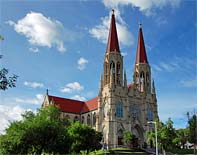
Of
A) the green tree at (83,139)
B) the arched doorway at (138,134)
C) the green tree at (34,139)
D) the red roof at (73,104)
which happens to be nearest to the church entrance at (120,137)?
the arched doorway at (138,134)

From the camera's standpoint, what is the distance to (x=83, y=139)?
152ft

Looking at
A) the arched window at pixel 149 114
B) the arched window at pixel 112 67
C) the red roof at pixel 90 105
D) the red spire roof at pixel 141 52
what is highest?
the red spire roof at pixel 141 52

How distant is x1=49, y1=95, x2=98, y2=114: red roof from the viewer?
78312 mm

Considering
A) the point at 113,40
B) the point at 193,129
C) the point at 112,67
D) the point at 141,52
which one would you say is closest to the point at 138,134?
the point at 193,129

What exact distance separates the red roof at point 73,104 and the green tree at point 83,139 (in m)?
27.7

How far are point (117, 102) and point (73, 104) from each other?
1980cm

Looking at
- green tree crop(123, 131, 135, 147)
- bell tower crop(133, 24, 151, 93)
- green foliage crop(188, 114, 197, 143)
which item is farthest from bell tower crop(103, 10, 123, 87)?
green foliage crop(188, 114, 197, 143)

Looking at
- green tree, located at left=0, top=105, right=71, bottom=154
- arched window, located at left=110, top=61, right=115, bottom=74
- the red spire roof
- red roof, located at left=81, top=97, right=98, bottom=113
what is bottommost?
green tree, located at left=0, top=105, right=71, bottom=154

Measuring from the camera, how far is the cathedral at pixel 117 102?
214 feet

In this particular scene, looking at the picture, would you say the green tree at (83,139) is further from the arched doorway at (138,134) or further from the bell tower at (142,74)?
the bell tower at (142,74)

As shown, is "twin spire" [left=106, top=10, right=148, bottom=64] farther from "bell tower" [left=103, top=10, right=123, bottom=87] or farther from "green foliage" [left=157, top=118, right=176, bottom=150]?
"green foliage" [left=157, top=118, right=176, bottom=150]

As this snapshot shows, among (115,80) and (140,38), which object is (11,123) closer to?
(115,80)

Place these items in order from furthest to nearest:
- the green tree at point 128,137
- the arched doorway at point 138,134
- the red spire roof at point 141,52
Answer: the red spire roof at point 141,52 < the arched doorway at point 138,134 < the green tree at point 128,137

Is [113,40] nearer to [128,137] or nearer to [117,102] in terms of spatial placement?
[117,102]
